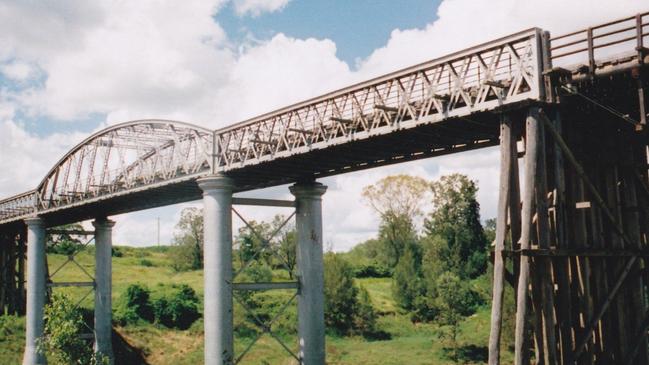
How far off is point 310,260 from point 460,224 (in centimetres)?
3904

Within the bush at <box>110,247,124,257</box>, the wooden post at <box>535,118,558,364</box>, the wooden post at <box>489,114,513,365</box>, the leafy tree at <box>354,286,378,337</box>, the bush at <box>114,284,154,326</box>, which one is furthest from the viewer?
the bush at <box>110,247,124,257</box>

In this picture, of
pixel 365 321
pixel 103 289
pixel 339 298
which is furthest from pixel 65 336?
pixel 365 321

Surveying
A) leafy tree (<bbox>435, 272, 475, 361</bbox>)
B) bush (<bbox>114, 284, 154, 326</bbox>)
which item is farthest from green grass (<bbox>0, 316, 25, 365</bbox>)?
leafy tree (<bbox>435, 272, 475, 361</bbox>)

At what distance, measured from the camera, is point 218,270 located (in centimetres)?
2394

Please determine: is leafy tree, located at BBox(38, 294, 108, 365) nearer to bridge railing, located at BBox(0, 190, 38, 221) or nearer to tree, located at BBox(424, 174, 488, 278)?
bridge railing, located at BBox(0, 190, 38, 221)

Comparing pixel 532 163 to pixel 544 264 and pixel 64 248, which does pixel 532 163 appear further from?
pixel 64 248

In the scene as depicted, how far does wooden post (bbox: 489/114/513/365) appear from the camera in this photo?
13227 mm

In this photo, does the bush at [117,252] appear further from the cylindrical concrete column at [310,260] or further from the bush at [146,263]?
the cylindrical concrete column at [310,260]

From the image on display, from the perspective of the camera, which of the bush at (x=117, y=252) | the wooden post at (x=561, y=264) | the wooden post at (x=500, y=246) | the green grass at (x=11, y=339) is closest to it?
the wooden post at (x=500, y=246)

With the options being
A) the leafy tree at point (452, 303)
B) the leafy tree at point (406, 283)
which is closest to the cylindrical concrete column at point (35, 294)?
the leafy tree at point (452, 303)

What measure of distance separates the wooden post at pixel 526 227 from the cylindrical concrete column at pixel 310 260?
1304 centimetres

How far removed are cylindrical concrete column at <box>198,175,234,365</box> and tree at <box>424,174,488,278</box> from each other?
3563cm

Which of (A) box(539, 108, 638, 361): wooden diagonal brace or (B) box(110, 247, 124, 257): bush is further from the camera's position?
(B) box(110, 247, 124, 257): bush

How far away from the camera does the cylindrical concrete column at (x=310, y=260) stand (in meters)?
25.4
